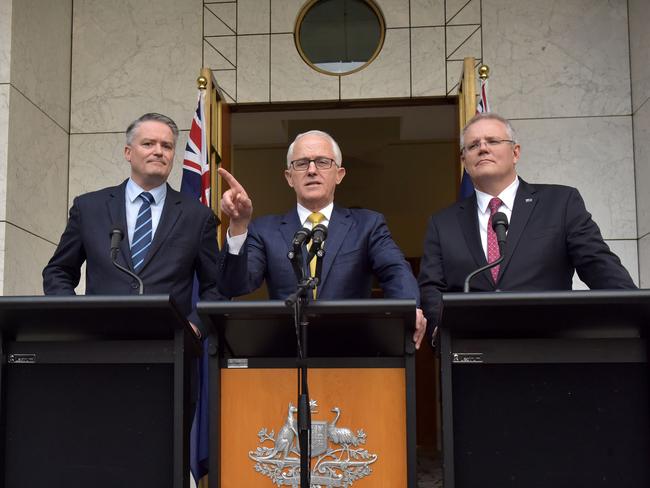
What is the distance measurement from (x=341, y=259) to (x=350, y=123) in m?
5.08

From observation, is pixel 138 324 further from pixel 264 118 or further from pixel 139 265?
pixel 264 118

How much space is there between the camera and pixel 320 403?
226cm

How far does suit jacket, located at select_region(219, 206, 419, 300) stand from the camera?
9.35 ft

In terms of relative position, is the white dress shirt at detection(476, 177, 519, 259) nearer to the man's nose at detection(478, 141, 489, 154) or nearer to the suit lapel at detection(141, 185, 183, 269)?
the man's nose at detection(478, 141, 489, 154)

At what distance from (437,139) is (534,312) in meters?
5.24

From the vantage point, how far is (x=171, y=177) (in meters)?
5.37

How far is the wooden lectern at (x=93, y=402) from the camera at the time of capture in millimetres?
2283

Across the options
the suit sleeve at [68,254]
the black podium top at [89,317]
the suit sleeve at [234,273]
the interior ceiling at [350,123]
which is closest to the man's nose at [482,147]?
the suit sleeve at [234,273]

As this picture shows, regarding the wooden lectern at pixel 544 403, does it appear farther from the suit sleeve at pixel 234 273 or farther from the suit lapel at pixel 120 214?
the suit lapel at pixel 120 214

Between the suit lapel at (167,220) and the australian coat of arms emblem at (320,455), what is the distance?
39.6 inches

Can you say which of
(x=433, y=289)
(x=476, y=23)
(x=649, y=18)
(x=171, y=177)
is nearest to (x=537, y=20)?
(x=476, y=23)

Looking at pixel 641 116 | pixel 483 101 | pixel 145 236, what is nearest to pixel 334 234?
pixel 145 236

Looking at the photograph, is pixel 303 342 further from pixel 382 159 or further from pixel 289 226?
pixel 382 159

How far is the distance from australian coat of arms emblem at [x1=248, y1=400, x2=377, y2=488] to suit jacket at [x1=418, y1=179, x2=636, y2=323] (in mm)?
641
